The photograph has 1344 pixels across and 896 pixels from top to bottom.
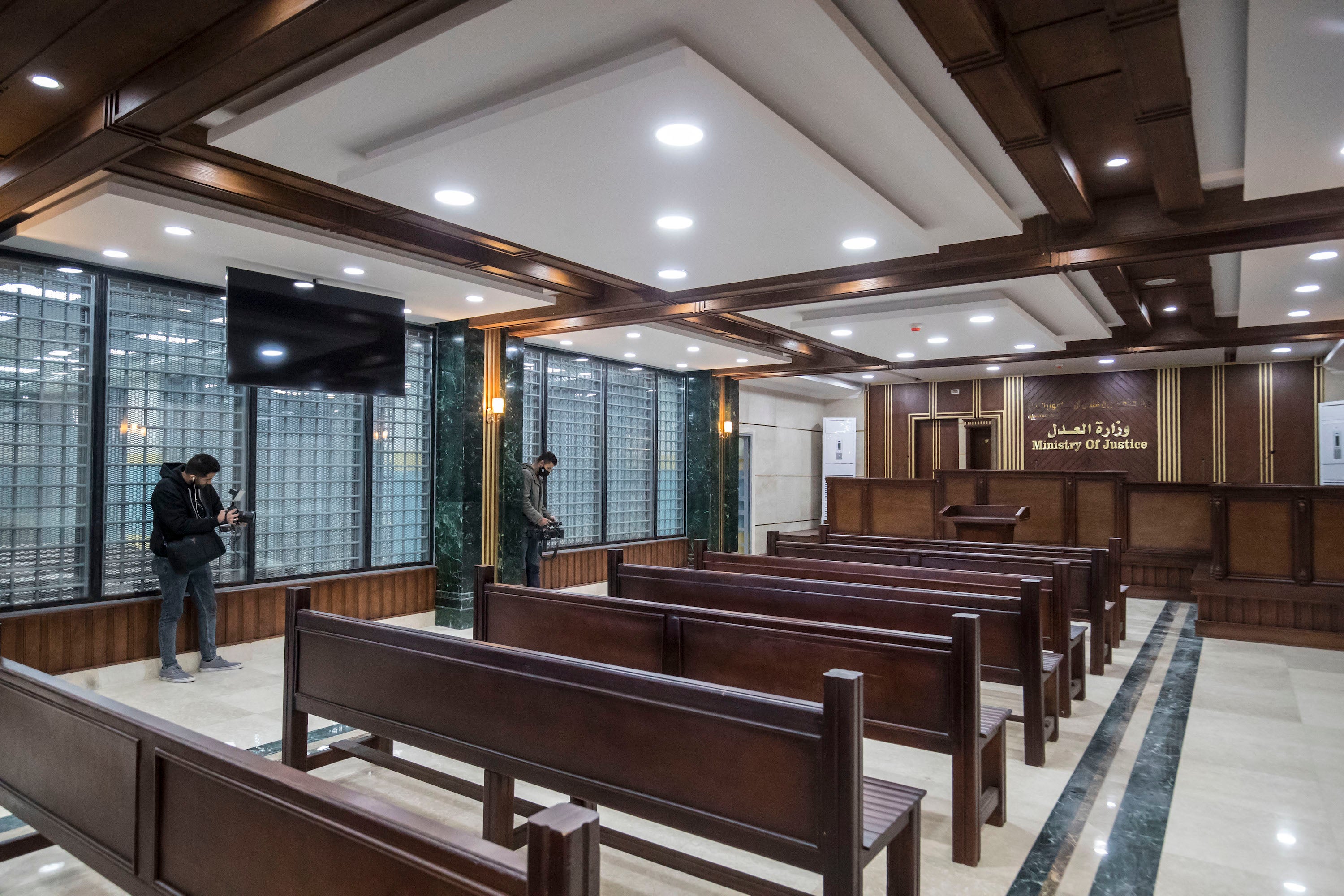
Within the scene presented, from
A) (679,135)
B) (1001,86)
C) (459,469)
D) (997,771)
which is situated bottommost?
(997,771)

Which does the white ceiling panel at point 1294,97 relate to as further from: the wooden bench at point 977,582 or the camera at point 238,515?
the camera at point 238,515

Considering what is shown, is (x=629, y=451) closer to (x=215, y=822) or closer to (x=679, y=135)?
(x=679, y=135)

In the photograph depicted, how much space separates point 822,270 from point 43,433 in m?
5.04

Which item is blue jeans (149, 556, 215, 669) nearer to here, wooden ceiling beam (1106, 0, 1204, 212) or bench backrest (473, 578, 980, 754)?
bench backrest (473, 578, 980, 754)

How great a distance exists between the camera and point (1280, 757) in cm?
368

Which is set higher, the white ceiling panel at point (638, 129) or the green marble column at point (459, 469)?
the white ceiling panel at point (638, 129)

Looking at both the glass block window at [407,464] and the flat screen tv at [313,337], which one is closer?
the flat screen tv at [313,337]

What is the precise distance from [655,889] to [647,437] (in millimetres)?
7475

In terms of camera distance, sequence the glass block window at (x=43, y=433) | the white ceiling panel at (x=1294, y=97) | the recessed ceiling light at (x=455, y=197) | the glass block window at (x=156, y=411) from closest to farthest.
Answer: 1. the white ceiling panel at (x=1294, y=97)
2. the recessed ceiling light at (x=455, y=197)
3. the glass block window at (x=43, y=433)
4. the glass block window at (x=156, y=411)

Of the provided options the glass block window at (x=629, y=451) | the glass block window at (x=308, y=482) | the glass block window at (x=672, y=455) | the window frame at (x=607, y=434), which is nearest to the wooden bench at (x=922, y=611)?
the glass block window at (x=308, y=482)

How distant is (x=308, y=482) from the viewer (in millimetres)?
6082

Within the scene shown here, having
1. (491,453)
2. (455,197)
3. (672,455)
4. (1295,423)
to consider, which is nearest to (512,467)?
(491,453)

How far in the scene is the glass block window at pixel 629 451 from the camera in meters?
9.19

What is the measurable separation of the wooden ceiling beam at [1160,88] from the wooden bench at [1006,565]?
2130 mm
